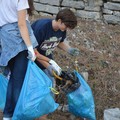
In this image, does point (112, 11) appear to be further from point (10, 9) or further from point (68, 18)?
point (10, 9)

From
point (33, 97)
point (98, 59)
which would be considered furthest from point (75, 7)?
point (33, 97)

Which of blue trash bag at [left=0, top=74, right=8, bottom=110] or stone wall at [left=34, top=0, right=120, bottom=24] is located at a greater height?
blue trash bag at [left=0, top=74, right=8, bottom=110]

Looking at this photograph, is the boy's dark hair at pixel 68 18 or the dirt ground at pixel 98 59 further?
the dirt ground at pixel 98 59

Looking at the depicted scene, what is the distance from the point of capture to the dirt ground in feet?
16.2

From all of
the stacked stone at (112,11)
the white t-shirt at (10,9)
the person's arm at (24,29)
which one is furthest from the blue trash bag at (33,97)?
the stacked stone at (112,11)

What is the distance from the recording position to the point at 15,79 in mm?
3865

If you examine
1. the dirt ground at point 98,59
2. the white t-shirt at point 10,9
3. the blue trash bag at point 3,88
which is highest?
the white t-shirt at point 10,9

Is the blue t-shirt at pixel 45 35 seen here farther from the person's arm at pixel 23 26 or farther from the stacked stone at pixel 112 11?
A: the stacked stone at pixel 112 11

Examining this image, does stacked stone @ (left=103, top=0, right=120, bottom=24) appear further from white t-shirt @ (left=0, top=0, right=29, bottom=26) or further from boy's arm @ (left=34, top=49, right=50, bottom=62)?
white t-shirt @ (left=0, top=0, right=29, bottom=26)

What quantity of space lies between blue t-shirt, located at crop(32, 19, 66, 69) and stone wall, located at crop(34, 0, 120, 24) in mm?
3428

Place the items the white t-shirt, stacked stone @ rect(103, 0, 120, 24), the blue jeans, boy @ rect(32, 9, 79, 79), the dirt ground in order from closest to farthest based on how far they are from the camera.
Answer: the white t-shirt, the blue jeans, boy @ rect(32, 9, 79, 79), the dirt ground, stacked stone @ rect(103, 0, 120, 24)

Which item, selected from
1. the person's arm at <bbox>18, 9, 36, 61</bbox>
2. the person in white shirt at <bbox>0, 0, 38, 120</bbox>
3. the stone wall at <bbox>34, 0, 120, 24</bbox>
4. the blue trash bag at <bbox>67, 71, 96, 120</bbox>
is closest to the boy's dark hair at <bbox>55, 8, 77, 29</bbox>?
the person in white shirt at <bbox>0, 0, 38, 120</bbox>

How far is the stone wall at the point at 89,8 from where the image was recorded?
742 centimetres

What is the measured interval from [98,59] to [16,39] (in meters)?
2.44
